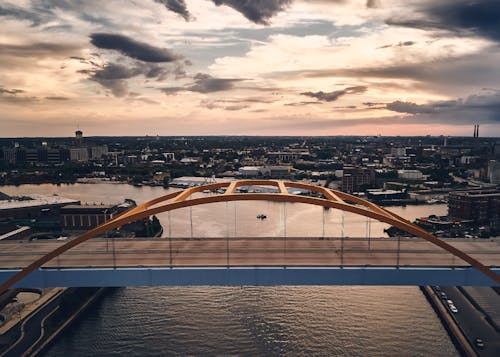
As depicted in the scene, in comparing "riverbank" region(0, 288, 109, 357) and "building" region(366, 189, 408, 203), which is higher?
"building" region(366, 189, 408, 203)

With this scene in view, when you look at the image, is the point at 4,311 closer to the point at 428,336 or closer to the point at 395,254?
the point at 395,254

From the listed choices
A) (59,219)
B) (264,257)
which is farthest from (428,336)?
(59,219)

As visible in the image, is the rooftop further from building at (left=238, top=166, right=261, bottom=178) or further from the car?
building at (left=238, top=166, right=261, bottom=178)

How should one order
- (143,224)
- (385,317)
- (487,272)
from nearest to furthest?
(487,272), (385,317), (143,224)

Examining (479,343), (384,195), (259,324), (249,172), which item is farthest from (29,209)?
(249,172)

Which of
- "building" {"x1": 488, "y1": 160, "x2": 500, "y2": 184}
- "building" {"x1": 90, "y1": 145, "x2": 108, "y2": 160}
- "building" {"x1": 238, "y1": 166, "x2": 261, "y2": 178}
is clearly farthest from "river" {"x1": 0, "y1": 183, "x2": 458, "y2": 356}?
"building" {"x1": 90, "y1": 145, "x2": 108, "y2": 160}

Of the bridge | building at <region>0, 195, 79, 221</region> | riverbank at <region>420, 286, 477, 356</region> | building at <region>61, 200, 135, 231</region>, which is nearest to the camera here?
the bridge
